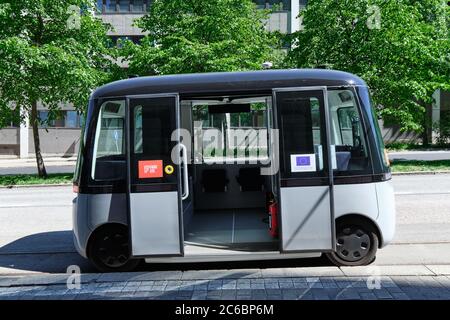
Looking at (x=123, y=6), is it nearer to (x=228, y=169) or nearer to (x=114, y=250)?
(x=228, y=169)

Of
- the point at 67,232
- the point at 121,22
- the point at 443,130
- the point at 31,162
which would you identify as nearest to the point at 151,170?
the point at 67,232

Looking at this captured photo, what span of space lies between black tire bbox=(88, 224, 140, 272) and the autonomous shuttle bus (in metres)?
0.01

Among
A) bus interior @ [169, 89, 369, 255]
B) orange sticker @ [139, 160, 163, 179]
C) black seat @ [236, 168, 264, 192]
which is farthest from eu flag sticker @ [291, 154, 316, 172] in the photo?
black seat @ [236, 168, 264, 192]

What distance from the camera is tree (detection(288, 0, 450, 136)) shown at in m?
18.7

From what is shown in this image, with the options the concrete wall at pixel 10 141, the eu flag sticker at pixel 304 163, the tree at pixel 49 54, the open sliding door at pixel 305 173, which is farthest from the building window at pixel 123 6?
the eu flag sticker at pixel 304 163

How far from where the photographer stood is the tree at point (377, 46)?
61.5ft

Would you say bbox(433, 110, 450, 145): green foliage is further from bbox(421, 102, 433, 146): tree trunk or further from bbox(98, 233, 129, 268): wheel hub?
bbox(98, 233, 129, 268): wheel hub

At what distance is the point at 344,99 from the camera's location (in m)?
6.47

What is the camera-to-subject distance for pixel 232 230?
7500 millimetres

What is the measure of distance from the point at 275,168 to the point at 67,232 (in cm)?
491

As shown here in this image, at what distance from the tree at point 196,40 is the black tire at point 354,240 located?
45.0 feet

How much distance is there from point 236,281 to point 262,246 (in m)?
0.97
